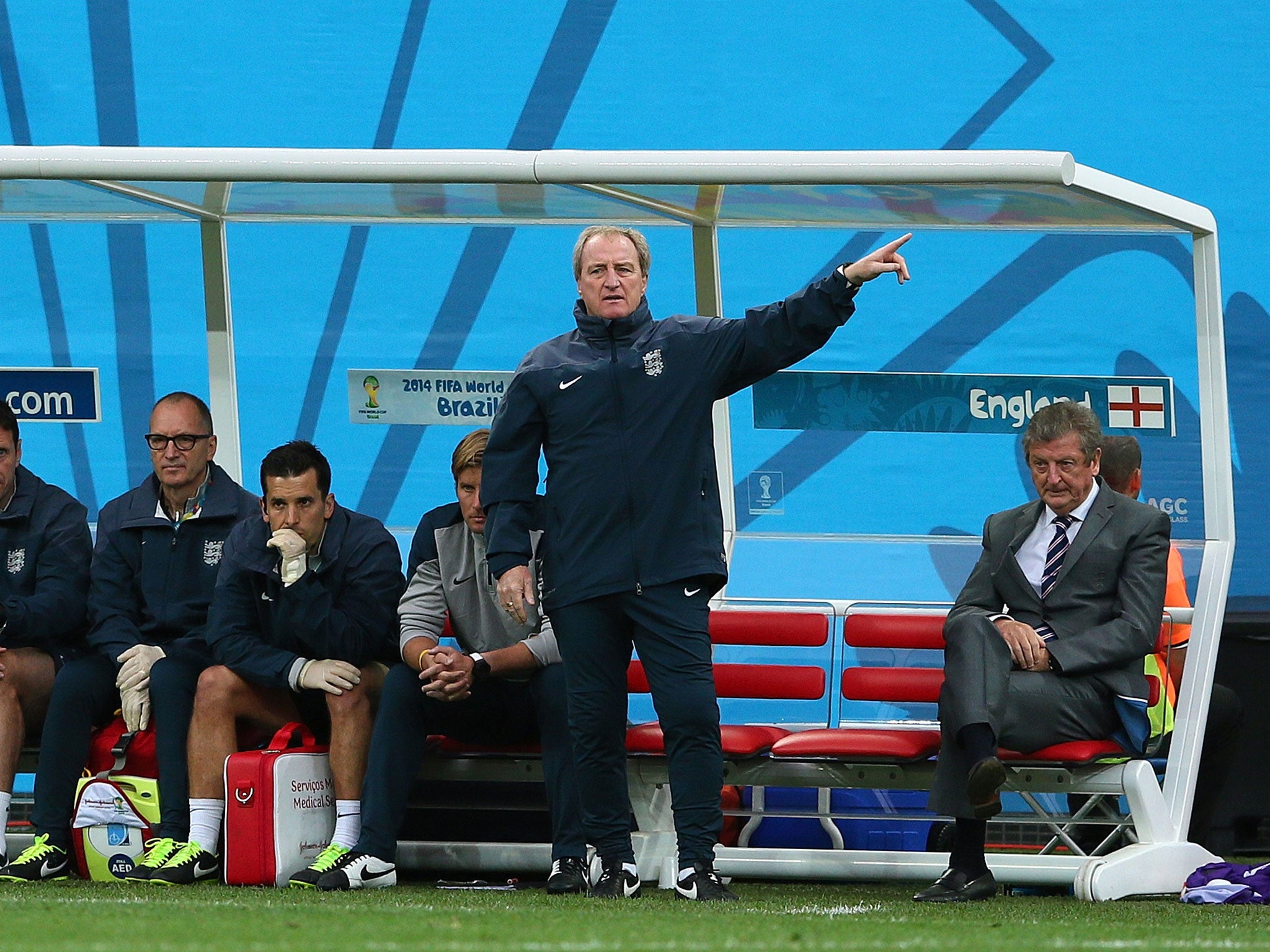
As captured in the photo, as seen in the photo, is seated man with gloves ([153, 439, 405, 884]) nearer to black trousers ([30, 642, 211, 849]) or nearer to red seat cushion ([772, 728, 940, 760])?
black trousers ([30, 642, 211, 849])

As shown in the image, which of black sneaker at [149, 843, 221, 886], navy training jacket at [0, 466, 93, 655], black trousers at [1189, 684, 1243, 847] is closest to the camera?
black sneaker at [149, 843, 221, 886]

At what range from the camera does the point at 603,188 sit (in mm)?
5293

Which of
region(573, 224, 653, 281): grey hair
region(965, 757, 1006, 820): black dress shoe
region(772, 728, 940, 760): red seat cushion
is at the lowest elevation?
region(965, 757, 1006, 820): black dress shoe

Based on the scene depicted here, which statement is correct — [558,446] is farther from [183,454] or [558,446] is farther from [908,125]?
[908,125]

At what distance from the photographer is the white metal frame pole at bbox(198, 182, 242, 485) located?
601 centimetres

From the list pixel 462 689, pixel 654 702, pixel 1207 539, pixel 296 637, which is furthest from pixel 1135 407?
pixel 296 637

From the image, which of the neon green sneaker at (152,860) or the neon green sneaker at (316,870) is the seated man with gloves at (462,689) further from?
the neon green sneaker at (152,860)

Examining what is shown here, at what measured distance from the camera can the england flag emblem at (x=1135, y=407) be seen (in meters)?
5.44

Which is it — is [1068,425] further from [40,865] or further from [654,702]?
[40,865]

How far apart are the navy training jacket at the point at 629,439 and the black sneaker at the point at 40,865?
5.30 feet

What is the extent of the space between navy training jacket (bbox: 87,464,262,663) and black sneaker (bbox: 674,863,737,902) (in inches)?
71.6

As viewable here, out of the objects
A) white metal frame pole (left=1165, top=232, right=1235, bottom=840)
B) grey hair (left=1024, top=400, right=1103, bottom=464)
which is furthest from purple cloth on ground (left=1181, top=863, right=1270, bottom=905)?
grey hair (left=1024, top=400, right=1103, bottom=464)

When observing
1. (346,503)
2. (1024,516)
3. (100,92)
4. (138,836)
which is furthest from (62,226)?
(1024,516)

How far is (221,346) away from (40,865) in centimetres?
175
